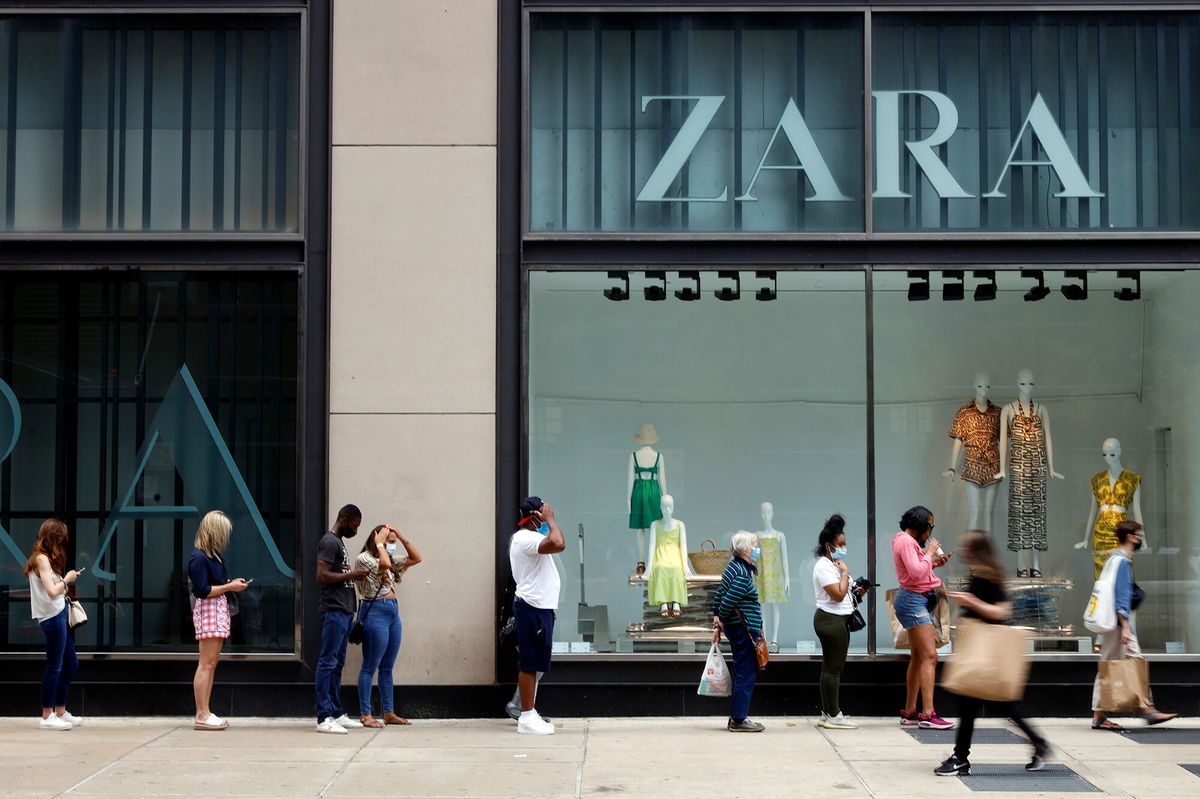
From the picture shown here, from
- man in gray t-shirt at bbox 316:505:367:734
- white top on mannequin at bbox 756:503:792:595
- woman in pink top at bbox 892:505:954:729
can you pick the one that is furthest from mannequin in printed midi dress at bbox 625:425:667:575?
man in gray t-shirt at bbox 316:505:367:734

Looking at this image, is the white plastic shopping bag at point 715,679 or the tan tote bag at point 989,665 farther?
the white plastic shopping bag at point 715,679

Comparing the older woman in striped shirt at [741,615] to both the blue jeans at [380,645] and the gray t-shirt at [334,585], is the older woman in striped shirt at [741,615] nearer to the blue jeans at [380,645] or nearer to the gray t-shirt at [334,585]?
the blue jeans at [380,645]

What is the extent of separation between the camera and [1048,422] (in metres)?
13.1

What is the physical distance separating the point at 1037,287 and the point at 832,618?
369 cm

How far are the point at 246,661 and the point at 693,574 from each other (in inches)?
154

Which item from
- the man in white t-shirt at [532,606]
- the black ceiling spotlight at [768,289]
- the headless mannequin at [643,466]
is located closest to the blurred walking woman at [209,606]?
the man in white t-shirt at [532,606]

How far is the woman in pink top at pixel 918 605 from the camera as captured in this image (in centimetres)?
1140

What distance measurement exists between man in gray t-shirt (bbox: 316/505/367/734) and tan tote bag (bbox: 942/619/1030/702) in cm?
469

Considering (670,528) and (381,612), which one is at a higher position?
(670,528)

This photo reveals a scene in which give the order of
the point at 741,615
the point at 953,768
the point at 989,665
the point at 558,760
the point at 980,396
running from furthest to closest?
the point at 980,396, the point at 741,615, the point at 558,760, the point at 953,768, the point at 989,665

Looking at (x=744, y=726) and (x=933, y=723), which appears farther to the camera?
(x=933, y=723)

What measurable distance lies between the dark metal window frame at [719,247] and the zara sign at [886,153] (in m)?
0.23

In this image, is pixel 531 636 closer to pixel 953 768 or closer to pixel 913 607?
pixel 913 607

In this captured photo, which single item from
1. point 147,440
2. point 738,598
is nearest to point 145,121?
point 147,440
